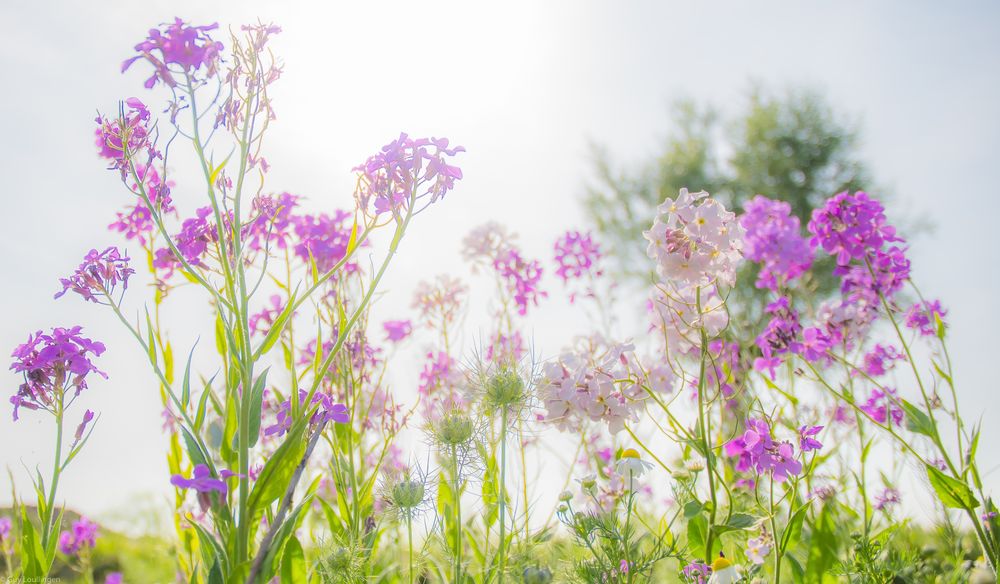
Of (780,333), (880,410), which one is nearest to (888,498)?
(880,410)

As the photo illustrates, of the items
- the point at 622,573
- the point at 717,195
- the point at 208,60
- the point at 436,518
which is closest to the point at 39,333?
the point at 208,60

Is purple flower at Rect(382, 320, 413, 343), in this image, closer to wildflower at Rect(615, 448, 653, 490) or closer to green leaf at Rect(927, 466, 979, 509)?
wildflower at Rect(615, 448, 653, 490)

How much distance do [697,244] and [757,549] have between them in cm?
116

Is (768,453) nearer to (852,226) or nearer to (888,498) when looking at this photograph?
(852,226)

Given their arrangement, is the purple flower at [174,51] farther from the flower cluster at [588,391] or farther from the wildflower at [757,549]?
the wildflower at [757,549]

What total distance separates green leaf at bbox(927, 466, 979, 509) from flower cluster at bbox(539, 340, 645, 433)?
111 cm

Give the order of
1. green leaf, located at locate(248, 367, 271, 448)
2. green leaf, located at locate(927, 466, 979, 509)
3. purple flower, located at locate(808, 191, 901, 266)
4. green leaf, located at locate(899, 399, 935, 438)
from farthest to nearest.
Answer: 1. purple flower, located at locate(808, 191, 901, 266)
2. green leaf, located at locate(899, 399, 935, 438)
3. green leaf, located at locate(927, 466, 979, 509)
4. green leaf, located at locate(248, 367, 271, 448)

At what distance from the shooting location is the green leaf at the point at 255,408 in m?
2.00

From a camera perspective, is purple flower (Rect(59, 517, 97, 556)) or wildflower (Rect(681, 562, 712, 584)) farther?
purple flower (Rect(59, 517, 97, 556))

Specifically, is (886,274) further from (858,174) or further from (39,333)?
(858,174)

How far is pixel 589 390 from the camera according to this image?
2381 mm

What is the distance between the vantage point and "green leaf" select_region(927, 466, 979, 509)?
2.50 m

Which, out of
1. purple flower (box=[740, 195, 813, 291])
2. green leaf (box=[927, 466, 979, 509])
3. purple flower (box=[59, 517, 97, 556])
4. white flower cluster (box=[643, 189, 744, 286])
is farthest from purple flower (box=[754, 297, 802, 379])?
purple flower (box=[59, 517, 97, 556])

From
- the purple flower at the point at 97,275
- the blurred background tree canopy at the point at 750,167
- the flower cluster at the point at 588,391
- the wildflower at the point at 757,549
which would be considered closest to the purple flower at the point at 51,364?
the purple flower at the point at 97,275
